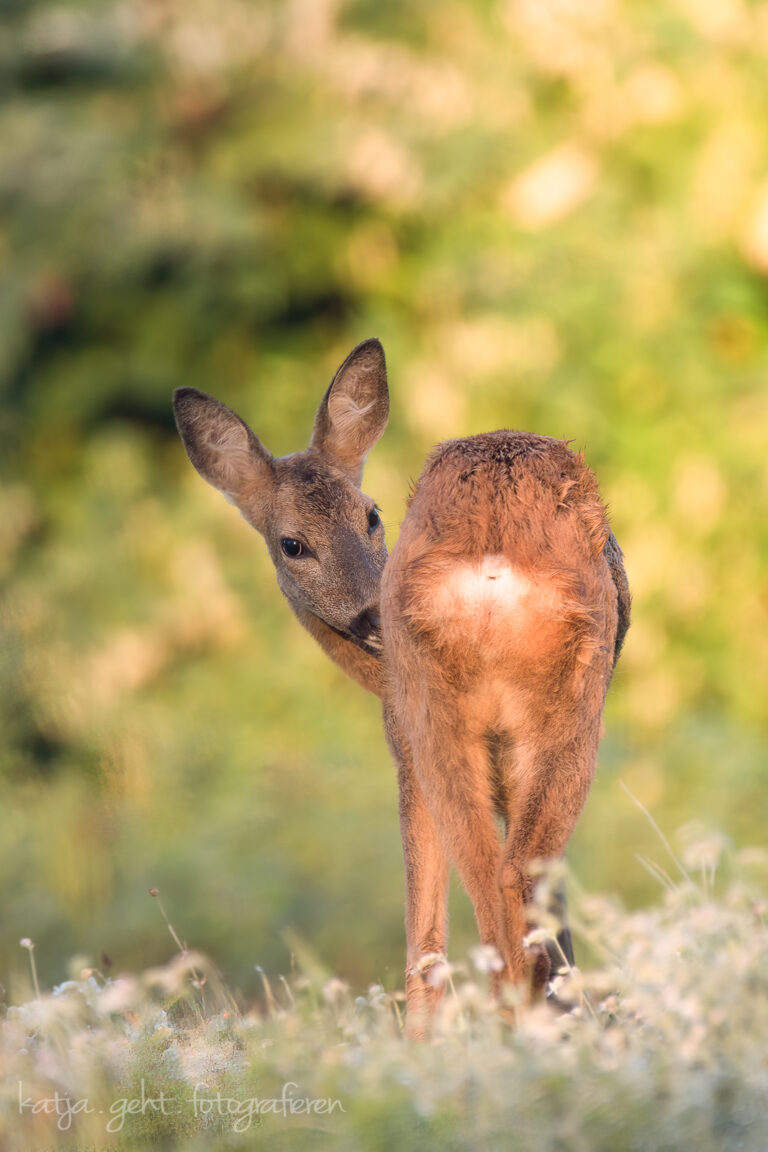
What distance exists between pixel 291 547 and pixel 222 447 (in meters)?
0.44

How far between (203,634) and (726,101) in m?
6.42

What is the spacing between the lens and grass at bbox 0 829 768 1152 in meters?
2.30

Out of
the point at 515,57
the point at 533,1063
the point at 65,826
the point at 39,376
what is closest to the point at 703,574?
the point at 515,57

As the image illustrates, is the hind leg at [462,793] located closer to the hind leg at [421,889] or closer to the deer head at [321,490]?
the hind leg at [421,889]

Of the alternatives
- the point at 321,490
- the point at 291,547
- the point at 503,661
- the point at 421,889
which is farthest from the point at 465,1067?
the point at 321,490

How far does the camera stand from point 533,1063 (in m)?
2.47

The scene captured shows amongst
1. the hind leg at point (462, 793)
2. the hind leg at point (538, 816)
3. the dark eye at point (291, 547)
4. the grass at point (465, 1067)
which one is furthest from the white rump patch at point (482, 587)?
the dark eye at point (291, 547)

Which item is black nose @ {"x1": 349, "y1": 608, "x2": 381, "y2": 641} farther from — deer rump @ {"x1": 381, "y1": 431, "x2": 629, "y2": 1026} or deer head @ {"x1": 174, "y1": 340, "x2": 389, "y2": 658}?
deer rump @ {"x1": 381, "y1": 431, "x2": 629, "y2": 1026}

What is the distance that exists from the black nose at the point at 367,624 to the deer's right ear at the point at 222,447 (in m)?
0.66

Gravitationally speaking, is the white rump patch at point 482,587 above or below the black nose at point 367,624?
below

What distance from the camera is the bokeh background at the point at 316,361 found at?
440 inches

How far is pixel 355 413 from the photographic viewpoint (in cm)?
460

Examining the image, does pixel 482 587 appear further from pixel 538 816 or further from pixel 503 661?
pixel 538 816

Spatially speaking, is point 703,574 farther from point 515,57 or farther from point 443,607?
point 443,607
